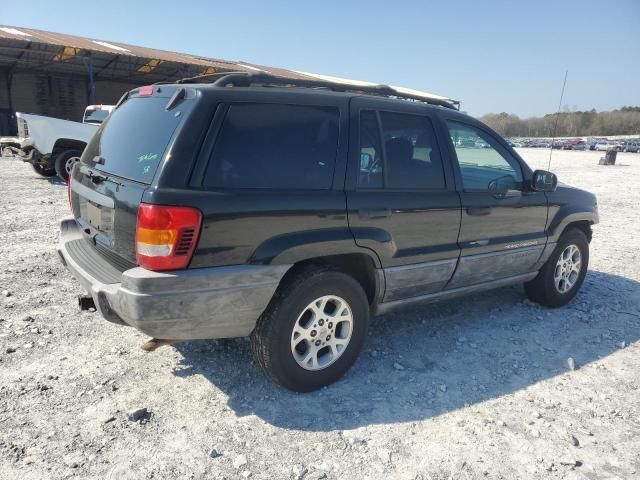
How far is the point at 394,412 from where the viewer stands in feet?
9.37

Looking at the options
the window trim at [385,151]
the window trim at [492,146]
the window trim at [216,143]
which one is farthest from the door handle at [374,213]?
the window trim at [492,146]

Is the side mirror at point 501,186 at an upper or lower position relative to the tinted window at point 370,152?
lower

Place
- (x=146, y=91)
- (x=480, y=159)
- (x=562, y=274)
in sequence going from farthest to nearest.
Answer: (x=562, y=274)
(x=480, y=159)
(x=146, y=91)

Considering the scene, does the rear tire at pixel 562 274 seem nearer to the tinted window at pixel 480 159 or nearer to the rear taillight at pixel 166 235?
the tinted window at pixel 480 159

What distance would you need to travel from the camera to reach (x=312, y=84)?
3250 mm

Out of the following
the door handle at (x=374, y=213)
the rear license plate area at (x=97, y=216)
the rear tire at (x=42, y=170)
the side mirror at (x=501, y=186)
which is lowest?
the rear tire at (x=42, y=170)

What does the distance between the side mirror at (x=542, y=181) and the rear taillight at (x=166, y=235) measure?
2.92 meters

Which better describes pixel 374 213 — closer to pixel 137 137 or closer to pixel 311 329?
pixel 311 329

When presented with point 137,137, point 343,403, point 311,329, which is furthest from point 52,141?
point 343,403

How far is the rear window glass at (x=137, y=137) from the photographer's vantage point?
2.61 meters

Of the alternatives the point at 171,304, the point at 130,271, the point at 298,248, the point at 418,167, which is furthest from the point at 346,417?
the point at 418,167

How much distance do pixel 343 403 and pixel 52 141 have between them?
10.8 m

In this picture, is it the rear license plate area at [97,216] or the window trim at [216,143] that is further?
the rear license plate area at [97,216]

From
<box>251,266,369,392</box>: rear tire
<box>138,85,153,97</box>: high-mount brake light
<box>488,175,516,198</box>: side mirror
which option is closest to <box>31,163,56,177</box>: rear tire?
<box>138,85,153,97</box>: high-mount brake light
